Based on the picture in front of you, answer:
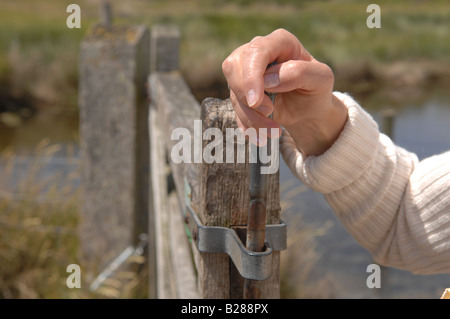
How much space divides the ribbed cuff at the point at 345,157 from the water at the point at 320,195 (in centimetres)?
32

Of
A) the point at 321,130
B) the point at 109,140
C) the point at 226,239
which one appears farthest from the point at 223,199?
the point at 109,140

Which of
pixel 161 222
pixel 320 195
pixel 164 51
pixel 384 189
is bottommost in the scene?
pixel 320 195

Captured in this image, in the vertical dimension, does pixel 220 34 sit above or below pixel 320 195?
above

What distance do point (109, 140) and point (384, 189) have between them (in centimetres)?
137

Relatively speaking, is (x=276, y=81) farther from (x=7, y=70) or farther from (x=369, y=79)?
(x=369, y=79)

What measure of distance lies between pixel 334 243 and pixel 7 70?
724 centimetres

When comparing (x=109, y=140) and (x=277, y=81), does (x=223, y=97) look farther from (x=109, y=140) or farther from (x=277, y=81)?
(x=277, y=81)

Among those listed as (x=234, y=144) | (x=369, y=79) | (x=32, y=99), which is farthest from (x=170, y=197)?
(x=369, y=79)

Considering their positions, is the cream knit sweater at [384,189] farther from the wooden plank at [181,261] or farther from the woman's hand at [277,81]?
the wooden plank at [181,261]

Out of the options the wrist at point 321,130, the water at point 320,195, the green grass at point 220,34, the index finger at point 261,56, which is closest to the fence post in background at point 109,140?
the water at point 320,195

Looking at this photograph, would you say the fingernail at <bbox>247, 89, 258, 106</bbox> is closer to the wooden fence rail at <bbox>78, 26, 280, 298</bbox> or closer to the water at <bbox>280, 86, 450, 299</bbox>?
the wooden fence rail at <bbox>78, 26, 280, 298</bbox>

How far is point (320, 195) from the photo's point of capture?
5.15m

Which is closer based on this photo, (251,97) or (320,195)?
(251,97)

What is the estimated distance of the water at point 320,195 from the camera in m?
3.83
